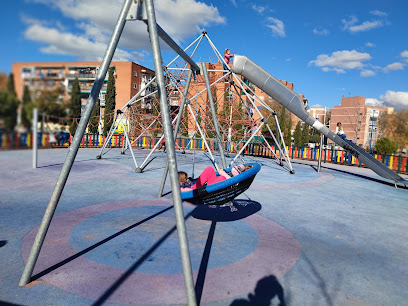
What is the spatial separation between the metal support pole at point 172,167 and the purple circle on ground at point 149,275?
0.32 meters

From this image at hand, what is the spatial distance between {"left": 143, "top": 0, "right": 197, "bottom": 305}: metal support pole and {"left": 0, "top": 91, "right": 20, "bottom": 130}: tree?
5.06 ft

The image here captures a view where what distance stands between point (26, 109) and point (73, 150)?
1426 mm

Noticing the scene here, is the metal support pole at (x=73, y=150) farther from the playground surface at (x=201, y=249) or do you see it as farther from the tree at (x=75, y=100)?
the tree at (x=75, y=100)

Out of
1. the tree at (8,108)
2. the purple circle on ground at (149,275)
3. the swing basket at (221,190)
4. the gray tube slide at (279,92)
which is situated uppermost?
the gray tube slide at (279,92)

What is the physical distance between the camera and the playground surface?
9.86ft

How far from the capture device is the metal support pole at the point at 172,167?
2.77 m

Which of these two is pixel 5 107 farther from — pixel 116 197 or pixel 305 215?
pixel 305 215

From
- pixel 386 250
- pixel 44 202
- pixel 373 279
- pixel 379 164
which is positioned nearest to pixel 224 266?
pixel 373 279

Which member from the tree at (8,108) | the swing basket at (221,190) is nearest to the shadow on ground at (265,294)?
the swing basket at (221,190)

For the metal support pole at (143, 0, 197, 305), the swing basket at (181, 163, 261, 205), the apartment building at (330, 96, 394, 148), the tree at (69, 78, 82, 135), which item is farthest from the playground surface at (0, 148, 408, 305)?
the apartment building at (330, 96, 394, 148)

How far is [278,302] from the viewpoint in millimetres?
2902

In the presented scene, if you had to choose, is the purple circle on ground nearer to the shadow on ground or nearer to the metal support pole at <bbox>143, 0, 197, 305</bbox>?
the shadow on ground

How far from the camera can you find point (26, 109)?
6.31 ft

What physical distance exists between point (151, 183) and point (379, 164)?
1094cm
